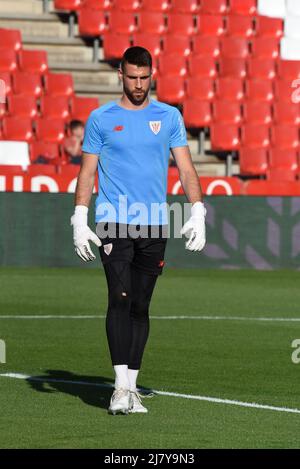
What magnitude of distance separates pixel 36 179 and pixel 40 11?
7.18 m

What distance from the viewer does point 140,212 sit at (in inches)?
316

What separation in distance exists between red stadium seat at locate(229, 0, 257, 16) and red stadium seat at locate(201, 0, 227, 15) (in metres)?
0.27

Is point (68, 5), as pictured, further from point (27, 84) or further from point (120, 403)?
point (120, 403)

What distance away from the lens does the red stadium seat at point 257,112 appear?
24.8 m

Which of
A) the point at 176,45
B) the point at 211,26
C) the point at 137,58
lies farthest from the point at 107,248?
the point at 211,26

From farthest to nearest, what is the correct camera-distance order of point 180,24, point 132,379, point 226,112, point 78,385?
point 180,24
point 226,112
point 78,385
point 132,379

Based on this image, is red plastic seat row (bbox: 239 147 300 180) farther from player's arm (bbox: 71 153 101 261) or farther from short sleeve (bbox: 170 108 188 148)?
player's arm (bbox: 71 153 101 261)

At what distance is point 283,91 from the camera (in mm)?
25250

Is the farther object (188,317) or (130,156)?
(188,317)

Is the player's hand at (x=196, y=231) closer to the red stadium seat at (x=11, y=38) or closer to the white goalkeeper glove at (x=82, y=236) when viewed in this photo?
the white goalkeeper glove at (x=82, y=236)

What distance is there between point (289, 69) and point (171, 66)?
2286 mm

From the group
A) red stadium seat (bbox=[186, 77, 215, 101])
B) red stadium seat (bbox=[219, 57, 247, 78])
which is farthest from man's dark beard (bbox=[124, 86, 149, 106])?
red stadium seat (bbox=[219, 57, 247, 78])
